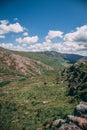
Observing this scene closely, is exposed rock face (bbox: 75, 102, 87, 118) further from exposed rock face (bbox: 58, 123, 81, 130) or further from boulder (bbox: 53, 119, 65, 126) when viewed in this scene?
exposed rock face (bbox: 58, 123, 81, 130)

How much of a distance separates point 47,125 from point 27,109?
4195 centimetres

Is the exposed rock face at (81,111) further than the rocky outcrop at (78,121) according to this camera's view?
Yes

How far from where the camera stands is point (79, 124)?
4838 inches

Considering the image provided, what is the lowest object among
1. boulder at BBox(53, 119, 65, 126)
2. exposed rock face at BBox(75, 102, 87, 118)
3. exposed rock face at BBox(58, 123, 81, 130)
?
boulder at BBox(53, 119, 65, 126)

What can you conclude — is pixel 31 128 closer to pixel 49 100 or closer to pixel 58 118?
pixel 58 118

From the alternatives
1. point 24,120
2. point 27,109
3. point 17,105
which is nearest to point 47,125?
point 24,120

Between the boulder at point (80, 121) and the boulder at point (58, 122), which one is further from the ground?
the boulder at point (80, 121)

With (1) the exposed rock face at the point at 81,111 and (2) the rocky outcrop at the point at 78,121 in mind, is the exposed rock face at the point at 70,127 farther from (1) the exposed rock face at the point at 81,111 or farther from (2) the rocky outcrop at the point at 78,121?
(1) the exposed rock face at the point at 81,111

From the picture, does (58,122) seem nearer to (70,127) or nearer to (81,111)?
(81,111)

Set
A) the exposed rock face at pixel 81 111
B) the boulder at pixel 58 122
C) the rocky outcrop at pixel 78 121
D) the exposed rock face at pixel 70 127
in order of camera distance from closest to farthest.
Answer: the exposed rock face at pixel 70 127
the rocky outcrop at pixel 78 121
the exposed rock face at pixel 81 111
the boulder at pixel 58 122

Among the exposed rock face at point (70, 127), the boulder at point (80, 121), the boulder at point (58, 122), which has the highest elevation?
the boulder at point (80, 121)

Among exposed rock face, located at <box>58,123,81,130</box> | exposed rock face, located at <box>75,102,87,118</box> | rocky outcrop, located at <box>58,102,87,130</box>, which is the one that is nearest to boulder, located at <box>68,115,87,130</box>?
rocky outcrop, located at <box>58,102,87,130</box>

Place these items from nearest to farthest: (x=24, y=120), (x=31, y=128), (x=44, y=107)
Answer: (x=31, y=128) → (x=24, y=120) → (x=44, y=107)

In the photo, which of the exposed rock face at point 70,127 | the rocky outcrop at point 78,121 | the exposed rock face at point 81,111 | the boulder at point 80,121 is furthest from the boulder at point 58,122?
the exposed rock face at point 70,127
